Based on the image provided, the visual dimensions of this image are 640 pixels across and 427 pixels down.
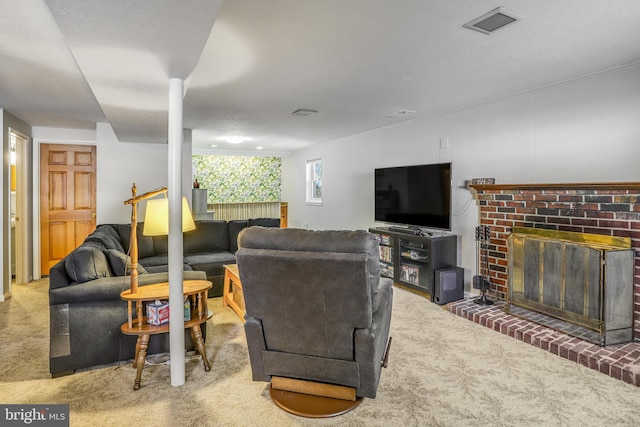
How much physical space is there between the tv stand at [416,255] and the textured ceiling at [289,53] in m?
1.56

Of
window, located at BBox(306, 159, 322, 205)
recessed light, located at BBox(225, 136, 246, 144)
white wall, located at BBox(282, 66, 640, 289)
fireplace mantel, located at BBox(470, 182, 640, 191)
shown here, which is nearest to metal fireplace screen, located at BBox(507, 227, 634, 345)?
fireplace mantel, located at BBox(470, 182, 640, 191)

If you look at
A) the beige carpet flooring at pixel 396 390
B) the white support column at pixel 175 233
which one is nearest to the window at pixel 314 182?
the beige carpet flooring at pixel 396 390

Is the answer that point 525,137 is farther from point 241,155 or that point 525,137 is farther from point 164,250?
point 241,155

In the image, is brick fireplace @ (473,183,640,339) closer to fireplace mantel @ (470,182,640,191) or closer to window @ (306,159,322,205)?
fireplace mantel @ (470,182,640,191)

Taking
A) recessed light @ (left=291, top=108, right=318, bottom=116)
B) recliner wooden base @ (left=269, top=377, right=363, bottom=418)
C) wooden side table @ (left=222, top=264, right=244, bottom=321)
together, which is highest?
recessed light @ (left=291, top=108, right=318, bottom=116)

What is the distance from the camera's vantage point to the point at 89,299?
8.25ft

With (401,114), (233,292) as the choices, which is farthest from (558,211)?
(233,292)

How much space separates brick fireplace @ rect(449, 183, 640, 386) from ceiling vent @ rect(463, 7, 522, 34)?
1628 millimetres

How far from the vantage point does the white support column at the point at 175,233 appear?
7.67ft

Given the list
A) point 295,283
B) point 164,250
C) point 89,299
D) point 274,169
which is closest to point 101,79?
point 89,299

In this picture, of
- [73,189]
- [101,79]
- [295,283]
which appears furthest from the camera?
[73,189]

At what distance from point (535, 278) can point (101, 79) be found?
3.74 metres

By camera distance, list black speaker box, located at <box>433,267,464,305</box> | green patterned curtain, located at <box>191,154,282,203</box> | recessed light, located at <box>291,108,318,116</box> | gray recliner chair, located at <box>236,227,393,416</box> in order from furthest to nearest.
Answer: green patterned curtain, located at <box>191,154,282,203</box> → recessed light, located at <box>291,108,318,116</box> → black speaker box, located at <box>433,267,464,305</box> → gray recliner chair, located at <box>236,227,393,416</box>

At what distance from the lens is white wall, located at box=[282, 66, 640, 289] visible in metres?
3.04
